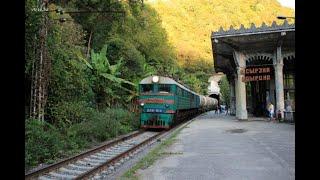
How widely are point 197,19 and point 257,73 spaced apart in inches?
2729

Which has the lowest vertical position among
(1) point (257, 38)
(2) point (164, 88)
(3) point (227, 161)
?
(3) point (227, 161)

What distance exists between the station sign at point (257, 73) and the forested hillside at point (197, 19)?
4696 centimetres

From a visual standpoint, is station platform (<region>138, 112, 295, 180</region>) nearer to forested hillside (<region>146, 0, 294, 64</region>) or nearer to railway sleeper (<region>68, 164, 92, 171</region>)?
railway sleeper (<region>68, 164, 92, 171</region>)

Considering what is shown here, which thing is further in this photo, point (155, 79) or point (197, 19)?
point (197, 19)

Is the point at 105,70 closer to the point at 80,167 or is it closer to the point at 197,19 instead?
the point at 80,167

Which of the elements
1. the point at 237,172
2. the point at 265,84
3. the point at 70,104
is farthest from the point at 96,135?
the point at 265,84

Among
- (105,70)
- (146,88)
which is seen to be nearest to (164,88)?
(146,88)

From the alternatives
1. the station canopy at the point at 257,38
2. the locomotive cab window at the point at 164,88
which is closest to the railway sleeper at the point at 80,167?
the locomotive cab window at the point at 164,88

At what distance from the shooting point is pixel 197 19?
3738 inches

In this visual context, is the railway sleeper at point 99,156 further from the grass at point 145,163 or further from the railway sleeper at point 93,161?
the grass at point 145,163

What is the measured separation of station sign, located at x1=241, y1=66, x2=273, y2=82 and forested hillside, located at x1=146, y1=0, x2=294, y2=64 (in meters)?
47.0

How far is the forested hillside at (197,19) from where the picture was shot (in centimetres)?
7969

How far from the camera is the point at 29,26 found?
12.7 m
